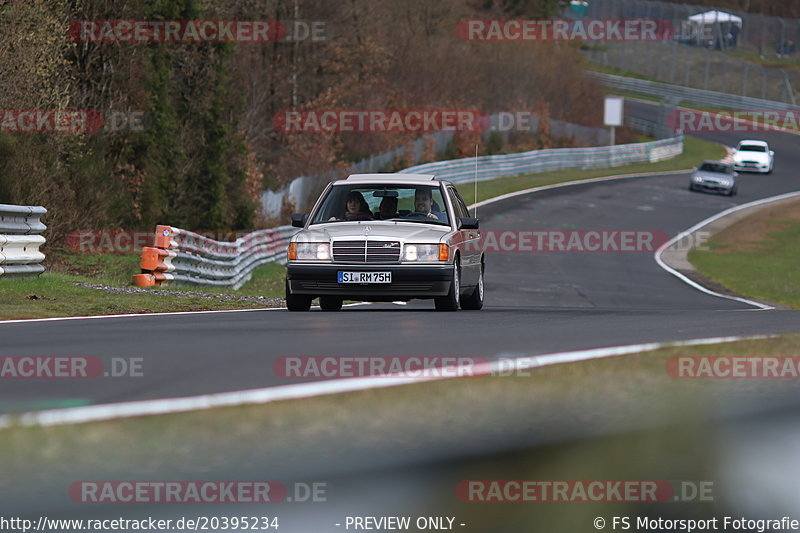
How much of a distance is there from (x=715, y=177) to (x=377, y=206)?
41.4 metres

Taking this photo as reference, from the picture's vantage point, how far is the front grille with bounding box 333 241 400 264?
13898 millimetres

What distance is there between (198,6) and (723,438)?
105 feet

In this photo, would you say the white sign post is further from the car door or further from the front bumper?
the front bumper

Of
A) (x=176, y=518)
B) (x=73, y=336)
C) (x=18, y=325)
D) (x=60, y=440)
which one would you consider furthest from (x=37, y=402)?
(x=18, y=325)

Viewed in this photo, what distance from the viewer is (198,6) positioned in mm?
34500

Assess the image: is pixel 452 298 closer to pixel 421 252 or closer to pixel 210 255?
pixel 421 252

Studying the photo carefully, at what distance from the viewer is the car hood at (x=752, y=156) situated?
2544 inches

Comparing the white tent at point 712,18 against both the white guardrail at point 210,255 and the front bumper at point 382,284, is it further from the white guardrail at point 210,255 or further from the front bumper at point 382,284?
the front bumper at point 382,284

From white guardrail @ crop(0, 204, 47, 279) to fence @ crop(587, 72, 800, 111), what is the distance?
76.5 m

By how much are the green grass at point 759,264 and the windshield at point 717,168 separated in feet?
30.4

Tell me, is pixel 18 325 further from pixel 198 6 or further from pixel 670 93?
pixel 670 93

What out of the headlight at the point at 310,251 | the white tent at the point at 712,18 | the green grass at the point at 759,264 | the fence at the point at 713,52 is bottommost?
the green grass at the point at 759,264

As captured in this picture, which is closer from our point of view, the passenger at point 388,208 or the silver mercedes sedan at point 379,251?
the silver mercedes sedan at point 379,251

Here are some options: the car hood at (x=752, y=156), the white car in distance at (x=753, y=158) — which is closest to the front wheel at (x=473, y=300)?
the white car in distance at (x=753, y=158)
